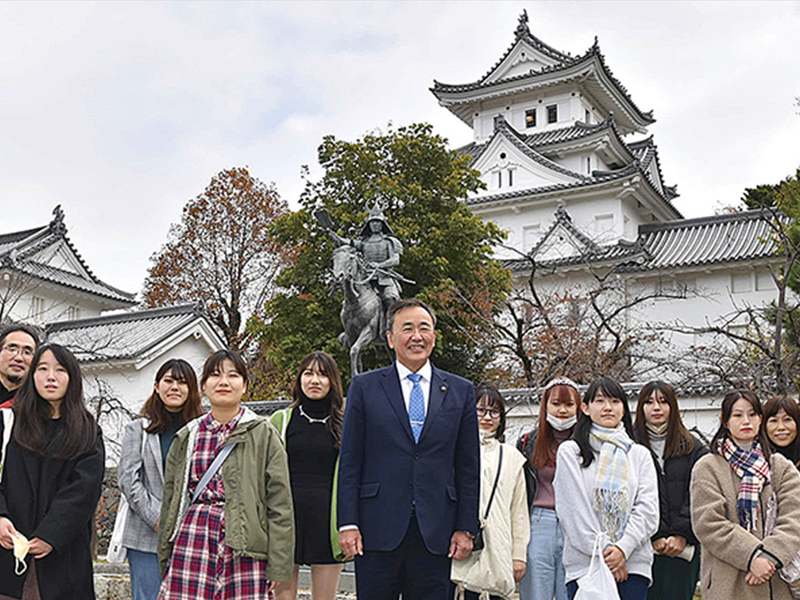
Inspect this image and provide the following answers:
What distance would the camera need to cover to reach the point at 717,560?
450 centimetres

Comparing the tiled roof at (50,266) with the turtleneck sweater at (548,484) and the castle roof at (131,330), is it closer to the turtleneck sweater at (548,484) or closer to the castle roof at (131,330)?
the castle roof at (131,330)

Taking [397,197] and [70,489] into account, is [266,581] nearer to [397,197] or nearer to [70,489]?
[70,489]

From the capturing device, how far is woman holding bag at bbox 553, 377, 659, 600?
4.43m

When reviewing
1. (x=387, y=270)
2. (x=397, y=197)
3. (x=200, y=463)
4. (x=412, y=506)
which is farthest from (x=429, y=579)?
(x=397, y=197)

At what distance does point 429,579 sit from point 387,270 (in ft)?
26.3

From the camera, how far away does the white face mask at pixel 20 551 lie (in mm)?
3771

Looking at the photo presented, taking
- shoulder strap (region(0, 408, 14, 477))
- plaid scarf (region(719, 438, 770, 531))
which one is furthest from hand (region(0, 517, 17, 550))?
plaid scarf (region(719, 438, 770, 531))

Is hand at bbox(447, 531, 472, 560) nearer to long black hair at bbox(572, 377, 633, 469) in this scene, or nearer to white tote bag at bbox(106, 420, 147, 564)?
long black hair at bbox(572, 377, 633, 469)

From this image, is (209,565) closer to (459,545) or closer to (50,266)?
(459,545)

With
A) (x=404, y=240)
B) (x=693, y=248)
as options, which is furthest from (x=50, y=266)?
(x=693, y=248)

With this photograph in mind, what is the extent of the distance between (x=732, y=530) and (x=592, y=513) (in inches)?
28.6

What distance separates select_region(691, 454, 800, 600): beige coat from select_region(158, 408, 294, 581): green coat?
2228mm

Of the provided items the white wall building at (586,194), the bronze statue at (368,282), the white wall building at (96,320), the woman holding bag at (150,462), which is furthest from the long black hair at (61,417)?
the white wall building at (586,194)

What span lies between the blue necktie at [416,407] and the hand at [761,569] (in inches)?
76.6
